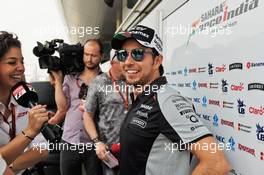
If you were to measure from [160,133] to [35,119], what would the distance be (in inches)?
20.0

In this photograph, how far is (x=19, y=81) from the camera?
129cm

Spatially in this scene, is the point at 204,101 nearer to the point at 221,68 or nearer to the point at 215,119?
the point at 215,119

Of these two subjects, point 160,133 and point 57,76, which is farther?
point 57,76

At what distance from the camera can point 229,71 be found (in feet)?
3.73

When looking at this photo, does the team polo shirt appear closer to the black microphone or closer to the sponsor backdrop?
the sponsor backdrop

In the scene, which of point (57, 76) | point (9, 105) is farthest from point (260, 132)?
point (57, 76)

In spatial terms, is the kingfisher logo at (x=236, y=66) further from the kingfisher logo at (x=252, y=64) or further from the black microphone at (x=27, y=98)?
the black microphone at (x=27, y=98)

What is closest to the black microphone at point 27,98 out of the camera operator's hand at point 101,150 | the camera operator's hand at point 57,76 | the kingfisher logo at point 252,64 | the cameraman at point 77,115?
the camera operator's hand at point 101,150

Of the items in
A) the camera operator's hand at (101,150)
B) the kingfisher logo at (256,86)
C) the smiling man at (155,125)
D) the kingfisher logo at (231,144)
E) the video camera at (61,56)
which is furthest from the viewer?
the video camera at (61,56)

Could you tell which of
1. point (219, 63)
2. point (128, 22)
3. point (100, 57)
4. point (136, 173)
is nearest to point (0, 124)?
point (136, 173)

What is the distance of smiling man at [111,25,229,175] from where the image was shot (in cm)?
102

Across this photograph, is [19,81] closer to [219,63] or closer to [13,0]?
[219,63]

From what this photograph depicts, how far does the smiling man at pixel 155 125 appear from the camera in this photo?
1.02 meters

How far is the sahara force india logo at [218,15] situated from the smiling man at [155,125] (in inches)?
9.4
